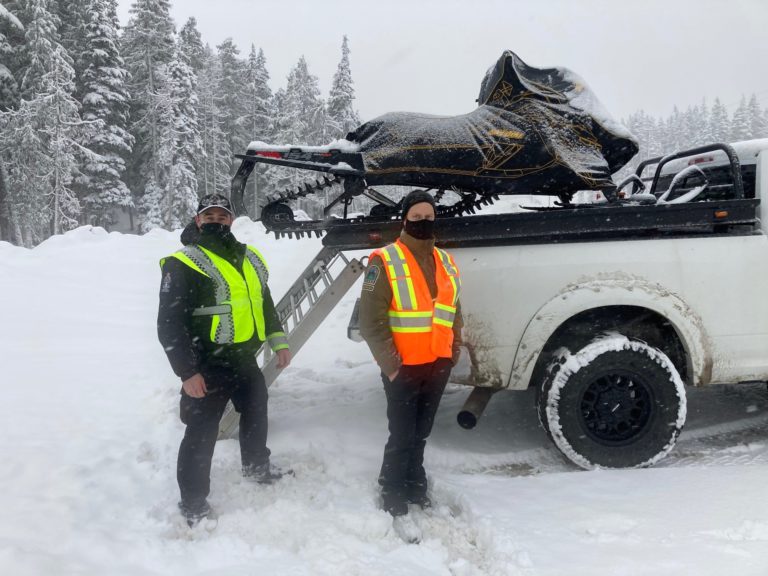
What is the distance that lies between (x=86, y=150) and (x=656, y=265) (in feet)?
104

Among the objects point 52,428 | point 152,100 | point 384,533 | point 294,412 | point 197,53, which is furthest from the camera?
point 197,53

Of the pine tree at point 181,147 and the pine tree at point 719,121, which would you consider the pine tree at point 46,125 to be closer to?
the pine tree at point 181,147

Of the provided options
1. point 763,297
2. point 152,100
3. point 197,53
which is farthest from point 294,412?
point 197,53

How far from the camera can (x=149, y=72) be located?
3256cm

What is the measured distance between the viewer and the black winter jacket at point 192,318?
2.83 meters

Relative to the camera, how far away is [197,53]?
134 feet

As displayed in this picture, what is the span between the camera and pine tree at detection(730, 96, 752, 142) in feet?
195

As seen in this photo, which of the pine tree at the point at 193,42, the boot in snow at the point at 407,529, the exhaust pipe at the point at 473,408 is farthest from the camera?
the pine tree at the point at 193,42

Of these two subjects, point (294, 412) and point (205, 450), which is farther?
point (294, 412)

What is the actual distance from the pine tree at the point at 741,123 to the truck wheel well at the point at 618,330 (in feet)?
224

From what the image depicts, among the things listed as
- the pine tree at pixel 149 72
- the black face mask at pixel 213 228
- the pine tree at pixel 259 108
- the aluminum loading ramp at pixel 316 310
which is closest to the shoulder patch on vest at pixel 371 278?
the aluminum loading ramp at pixel 316 310

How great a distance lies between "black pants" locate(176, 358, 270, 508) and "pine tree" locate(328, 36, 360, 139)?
35.0 m

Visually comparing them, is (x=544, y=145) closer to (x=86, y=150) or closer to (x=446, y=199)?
(x=446, y=199)

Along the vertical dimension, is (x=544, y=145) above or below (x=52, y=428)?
above
